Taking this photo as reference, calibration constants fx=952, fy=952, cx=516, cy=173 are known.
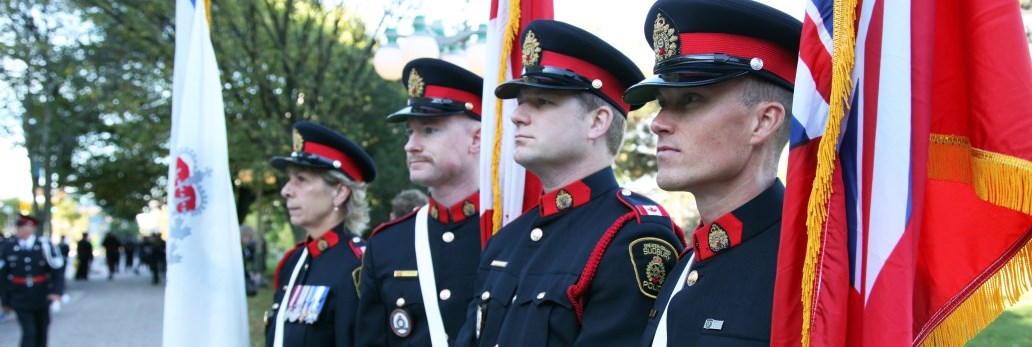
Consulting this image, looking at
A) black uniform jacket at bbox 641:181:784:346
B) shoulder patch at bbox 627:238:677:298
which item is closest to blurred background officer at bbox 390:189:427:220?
shoulder patch at bbox 627:238:677:298

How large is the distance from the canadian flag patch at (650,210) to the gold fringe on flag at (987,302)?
3.62 ft

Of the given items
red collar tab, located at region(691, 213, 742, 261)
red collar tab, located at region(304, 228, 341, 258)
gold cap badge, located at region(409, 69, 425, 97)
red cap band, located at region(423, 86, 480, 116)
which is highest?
gold cap badge, located at region(409, 69, 425, 97)

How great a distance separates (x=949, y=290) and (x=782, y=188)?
1.69 feet

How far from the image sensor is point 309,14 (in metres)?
16.6

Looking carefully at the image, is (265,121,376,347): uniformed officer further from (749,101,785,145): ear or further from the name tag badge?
(749,101,785,145): ear

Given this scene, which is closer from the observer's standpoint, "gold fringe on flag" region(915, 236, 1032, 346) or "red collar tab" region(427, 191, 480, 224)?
"gold fringe on flag" region(915, 236, 1032, 346)

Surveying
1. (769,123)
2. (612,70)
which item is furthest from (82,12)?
(769,123)

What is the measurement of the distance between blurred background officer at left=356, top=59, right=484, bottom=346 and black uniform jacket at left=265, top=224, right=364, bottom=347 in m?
0.38

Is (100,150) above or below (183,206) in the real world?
above

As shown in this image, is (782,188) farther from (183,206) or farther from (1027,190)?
(183,206)

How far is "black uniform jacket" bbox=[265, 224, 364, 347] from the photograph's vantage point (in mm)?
4629

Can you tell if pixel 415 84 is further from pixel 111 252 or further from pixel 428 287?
pixel 111 252

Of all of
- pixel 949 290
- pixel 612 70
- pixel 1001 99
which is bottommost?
pixel 949 290

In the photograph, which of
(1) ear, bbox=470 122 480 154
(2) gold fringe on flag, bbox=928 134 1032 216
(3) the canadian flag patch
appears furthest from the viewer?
(1) ear, bbox=470 122 480 154
